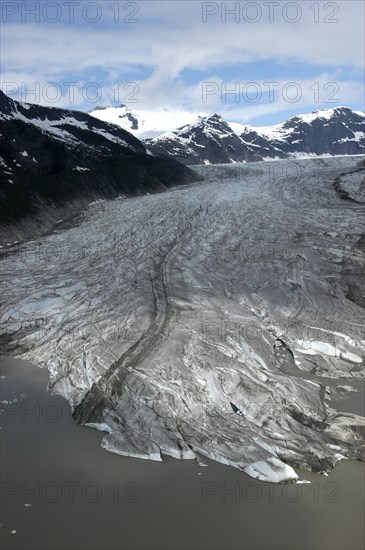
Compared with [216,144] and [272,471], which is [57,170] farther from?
[216,144]

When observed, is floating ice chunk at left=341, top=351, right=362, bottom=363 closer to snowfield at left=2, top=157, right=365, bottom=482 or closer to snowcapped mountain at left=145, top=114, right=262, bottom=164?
snowfield at left=2, top=157, right=365, bottom=482

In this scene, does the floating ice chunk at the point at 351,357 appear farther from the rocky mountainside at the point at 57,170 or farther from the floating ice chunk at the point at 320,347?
the rocky mountainside at the point at 57,170

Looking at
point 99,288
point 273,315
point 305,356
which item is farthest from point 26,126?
point 305,356

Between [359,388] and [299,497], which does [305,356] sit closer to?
[359,388]

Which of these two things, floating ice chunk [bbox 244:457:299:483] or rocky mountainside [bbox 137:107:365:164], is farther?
rocky mountainside [bbox 137:107:365:164]

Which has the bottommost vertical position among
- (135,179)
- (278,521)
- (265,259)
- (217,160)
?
(278,521)

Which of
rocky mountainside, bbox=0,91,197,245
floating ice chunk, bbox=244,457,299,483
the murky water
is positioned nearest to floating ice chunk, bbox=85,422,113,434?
the murky water
